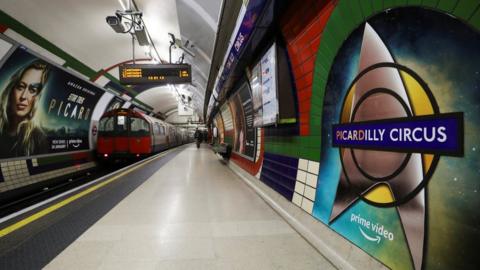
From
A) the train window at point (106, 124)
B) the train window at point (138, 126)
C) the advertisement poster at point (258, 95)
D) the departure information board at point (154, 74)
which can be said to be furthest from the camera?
the train window at point (138, 126)

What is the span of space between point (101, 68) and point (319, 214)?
9252mm

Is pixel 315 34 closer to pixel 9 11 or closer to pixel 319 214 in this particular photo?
pixel 319 214

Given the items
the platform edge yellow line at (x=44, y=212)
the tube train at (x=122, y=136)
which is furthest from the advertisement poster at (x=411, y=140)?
the tube train at (x=122, y=136)

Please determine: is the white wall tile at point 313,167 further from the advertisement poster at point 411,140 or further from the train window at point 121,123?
the train window at point 121,123

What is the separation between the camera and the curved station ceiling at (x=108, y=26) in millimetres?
5012

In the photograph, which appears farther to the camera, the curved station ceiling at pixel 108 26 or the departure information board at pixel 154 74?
the departure information board at pixel 154 74

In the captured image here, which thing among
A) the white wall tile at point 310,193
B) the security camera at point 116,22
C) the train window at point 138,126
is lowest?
the white wall tile at point 310,193

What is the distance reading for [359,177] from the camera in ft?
5.92

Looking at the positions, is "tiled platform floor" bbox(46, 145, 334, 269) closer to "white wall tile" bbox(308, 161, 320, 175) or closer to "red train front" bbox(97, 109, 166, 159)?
"white wall tile" bbox(308, 161, 320, 175)

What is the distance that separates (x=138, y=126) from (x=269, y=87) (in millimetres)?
8562

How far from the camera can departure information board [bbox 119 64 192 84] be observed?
7003 mm

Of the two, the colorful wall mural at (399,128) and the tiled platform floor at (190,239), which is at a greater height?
the colorful wall mural at (399,128)

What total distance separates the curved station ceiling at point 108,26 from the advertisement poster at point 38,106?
0.60 m

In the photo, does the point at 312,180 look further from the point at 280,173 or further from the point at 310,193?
the point at 280,173
